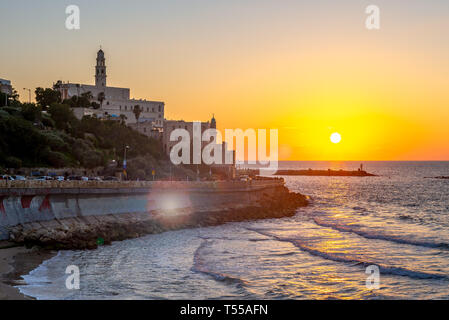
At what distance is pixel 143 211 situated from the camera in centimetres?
5009

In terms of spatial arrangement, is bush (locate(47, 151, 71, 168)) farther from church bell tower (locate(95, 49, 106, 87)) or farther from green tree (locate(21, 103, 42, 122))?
church bell tower (locate(95, 49, 106, 87))

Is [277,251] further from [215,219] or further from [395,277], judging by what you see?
[215,219]

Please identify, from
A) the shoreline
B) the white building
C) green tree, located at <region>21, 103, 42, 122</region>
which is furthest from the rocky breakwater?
the white building

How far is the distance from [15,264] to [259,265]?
50.7 ft

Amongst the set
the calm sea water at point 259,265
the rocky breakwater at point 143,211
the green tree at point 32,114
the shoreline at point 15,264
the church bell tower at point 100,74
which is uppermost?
the church bell tower at point 100,74

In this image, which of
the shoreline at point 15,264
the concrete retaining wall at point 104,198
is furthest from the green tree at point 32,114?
the shoreline at point 15,264

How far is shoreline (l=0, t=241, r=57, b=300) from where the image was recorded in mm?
24166

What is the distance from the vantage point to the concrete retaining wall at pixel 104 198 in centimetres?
3891

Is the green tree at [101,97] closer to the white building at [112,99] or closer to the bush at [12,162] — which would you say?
the white building at [112,99]

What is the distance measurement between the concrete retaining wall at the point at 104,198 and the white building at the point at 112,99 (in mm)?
54557

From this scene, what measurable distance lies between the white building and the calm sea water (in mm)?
70674

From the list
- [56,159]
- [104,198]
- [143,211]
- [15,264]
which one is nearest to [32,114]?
[56,159]
